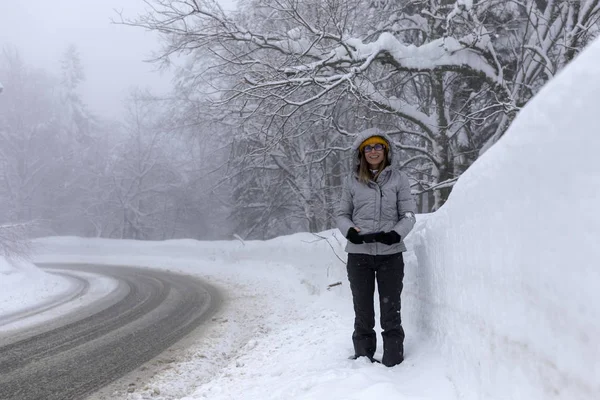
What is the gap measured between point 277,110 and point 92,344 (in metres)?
4.06

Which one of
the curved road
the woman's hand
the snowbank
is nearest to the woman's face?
the woman's hand

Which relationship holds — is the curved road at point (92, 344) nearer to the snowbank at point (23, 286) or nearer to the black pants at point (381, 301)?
the snowbank at point (23, 286)

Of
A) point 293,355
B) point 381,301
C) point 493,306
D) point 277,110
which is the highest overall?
point 277,110

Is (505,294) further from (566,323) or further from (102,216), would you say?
(102,216)

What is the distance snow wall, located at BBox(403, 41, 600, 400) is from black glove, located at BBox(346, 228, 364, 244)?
32.1 inches

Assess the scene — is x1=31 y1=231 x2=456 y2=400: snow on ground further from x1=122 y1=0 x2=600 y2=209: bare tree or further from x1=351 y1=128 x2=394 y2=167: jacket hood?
x1=122 y1=0 x2=600 y2=209: bare tree

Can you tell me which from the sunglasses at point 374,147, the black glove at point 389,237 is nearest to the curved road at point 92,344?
the black glove at point 389,237

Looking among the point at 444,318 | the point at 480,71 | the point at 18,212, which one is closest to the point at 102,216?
the point at 18,212

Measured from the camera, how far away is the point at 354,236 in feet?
11.8

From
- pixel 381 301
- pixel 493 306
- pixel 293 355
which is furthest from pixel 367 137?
pixel 293 355

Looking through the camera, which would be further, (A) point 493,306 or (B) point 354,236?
(B) point 354,236

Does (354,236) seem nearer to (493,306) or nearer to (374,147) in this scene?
(374,147)

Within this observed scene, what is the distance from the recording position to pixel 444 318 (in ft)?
11.0

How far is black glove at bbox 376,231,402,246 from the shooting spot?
3451 millimetres
